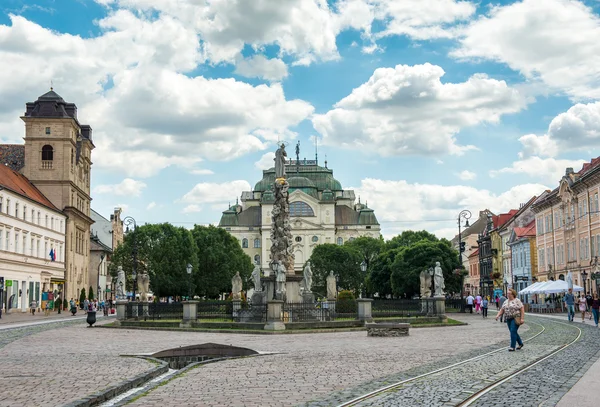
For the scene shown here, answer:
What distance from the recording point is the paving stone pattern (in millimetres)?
11029

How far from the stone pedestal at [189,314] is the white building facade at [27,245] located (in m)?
28.7

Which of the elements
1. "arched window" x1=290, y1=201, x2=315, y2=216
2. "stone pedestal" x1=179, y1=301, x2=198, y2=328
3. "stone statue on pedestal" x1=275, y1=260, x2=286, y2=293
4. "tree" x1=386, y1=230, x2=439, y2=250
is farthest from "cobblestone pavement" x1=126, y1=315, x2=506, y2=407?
"arched window" x1=290, y1=201, x2=315, y2=216

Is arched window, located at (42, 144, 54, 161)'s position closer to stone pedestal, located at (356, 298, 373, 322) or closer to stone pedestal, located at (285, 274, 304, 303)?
stone pedestal, located at (285, 274, 304, 303)

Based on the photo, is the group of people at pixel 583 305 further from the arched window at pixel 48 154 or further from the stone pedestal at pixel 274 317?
the arched window at pixel 48 154

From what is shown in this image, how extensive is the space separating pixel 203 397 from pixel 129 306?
30.5 metres

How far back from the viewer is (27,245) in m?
66.0

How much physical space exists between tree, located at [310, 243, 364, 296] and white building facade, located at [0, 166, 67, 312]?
43538 millimetres

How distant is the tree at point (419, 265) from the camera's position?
7644cm

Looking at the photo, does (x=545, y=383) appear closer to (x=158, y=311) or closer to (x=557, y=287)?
(x=158, y=311)

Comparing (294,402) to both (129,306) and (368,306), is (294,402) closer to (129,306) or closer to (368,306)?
(368,306)

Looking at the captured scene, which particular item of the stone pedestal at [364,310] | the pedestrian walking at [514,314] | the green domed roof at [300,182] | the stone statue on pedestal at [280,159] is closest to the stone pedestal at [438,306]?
the stone pedestal at [364,310]

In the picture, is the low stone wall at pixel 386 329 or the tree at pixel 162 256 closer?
the low stone wall at pixel 386 329

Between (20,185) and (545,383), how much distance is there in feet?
207

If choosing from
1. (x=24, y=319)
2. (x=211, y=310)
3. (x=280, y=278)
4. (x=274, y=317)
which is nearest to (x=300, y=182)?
(x=24, y=319)
